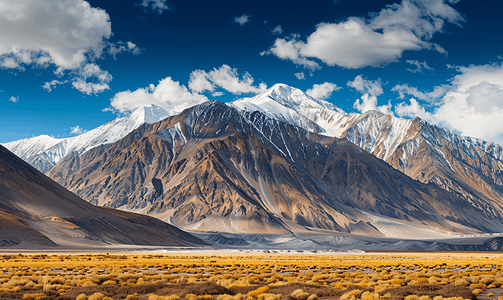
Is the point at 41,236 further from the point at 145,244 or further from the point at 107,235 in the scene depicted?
the point at 145,244

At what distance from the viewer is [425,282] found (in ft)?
103

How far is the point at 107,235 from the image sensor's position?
136875mm

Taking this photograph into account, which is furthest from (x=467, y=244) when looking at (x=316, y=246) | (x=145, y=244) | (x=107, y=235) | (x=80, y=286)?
(x=80, y=286)

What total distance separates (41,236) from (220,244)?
77.6 meters

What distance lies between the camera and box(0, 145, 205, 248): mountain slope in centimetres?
11369

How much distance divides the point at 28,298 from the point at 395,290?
1953 cm

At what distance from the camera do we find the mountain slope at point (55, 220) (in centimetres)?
11369

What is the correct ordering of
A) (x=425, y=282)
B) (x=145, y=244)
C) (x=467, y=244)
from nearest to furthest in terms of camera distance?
(x=425, y=282), (x=145, y=244), (x=467, y=244)

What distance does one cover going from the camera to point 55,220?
5084 inches

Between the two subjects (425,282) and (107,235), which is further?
(107,235)

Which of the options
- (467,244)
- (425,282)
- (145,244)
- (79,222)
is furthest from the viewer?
(467,244)

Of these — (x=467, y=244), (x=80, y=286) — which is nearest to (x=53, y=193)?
(x=80, y=286)

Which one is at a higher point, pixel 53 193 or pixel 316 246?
pixel 53 193

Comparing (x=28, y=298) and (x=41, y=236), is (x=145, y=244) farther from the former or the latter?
(x=28, y=298)
